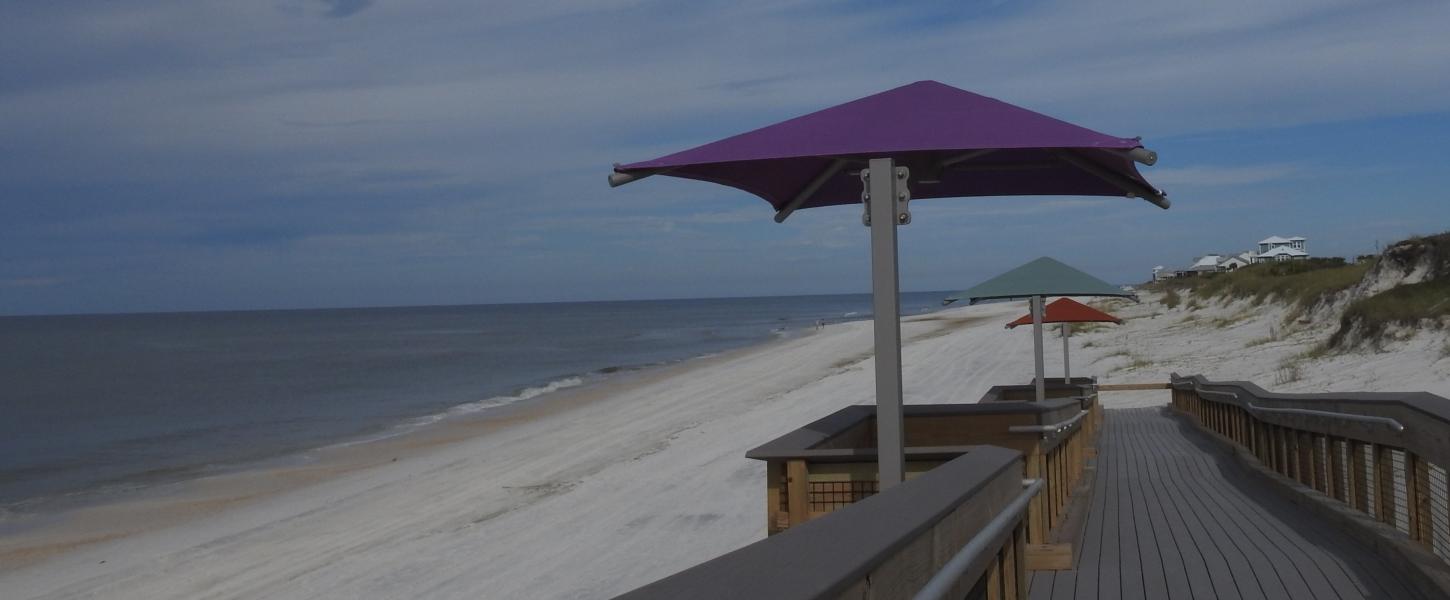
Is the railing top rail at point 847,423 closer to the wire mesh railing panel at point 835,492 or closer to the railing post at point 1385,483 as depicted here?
the wire mesh railing panel at point 835,492

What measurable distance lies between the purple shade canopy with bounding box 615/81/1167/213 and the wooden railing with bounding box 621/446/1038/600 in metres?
1.65

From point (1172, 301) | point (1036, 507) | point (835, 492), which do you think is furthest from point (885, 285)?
point (1172, 301)

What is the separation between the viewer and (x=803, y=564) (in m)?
1.72

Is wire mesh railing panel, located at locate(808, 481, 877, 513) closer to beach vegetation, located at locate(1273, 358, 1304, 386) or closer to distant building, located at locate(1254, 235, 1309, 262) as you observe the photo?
beach vegetation, located at locate(1273, 358, 1304, 386)

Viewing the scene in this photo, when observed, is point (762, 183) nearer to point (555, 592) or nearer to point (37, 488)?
point (555, 592)

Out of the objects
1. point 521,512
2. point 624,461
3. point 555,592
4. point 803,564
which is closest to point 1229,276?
point 624,461

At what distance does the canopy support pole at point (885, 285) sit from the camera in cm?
477

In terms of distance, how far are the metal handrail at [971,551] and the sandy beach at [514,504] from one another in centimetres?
703

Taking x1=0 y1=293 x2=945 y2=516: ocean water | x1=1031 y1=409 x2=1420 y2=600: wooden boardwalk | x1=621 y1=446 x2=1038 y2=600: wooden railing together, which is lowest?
x1=0 y1=293 x2=945 y2=516: ocean water

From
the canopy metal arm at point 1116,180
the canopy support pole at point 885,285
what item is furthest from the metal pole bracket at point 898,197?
the canopy metal arm at point 1116,180

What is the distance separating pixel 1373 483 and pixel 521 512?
10.5 m

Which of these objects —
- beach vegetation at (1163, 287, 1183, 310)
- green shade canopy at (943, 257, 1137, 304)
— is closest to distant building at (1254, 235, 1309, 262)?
beach vegetation at (1163, 287, 1183, 310)

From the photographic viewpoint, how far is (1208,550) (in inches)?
251

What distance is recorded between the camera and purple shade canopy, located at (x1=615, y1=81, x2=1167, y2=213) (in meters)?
4.57
